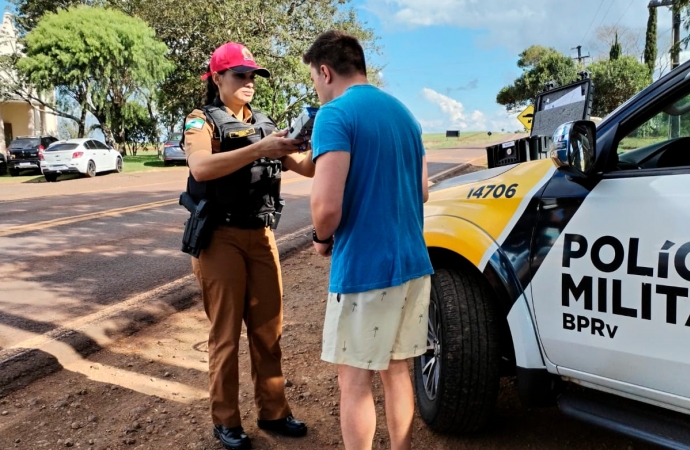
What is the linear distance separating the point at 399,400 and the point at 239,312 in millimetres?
1026

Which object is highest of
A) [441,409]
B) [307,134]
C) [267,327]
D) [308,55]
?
[308,55]

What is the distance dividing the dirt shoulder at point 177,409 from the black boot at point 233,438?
0.27ft

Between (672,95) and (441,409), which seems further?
(441,409)

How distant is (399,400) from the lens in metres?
2.30

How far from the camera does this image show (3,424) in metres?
3.33

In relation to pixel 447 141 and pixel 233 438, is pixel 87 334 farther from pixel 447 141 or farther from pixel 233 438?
pixel 447 141

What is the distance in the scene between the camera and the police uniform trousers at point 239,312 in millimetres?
2920

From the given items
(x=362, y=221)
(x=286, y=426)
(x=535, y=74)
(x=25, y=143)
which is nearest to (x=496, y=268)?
(x=362, y=221)

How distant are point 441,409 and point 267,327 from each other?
97 cm

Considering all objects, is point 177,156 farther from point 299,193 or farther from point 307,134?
point 307,134


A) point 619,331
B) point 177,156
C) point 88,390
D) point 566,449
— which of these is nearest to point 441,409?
point 566,449

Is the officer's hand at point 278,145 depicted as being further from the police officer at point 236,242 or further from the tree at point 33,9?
the tree at point 33,9

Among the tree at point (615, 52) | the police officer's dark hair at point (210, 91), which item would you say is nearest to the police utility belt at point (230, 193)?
the police officer's dark hair at point (210, 91)

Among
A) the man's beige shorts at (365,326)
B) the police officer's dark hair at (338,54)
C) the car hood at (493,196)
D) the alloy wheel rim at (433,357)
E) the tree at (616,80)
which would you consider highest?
the tree at (616,80)
